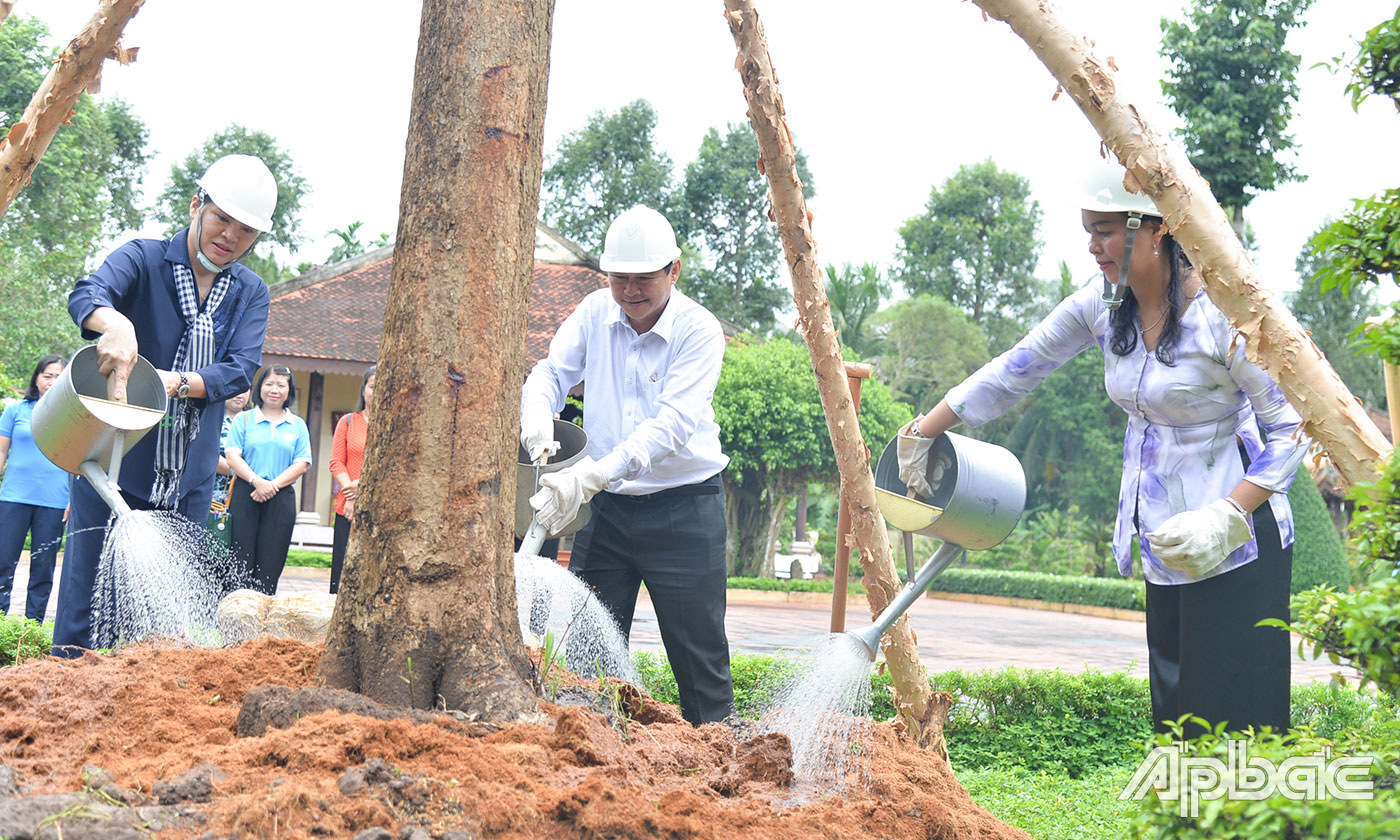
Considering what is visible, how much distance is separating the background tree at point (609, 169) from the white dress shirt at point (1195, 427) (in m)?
26.6

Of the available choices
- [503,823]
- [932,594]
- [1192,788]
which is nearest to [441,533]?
[503,823]

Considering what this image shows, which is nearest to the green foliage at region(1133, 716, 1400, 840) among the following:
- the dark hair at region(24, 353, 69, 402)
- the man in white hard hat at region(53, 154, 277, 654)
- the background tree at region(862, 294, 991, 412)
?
the man in white hard hat at region(53, 154, 277, 654)

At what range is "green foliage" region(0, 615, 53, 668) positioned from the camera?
4.11 metres

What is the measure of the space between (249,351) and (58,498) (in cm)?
382

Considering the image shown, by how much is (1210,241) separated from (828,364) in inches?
62.9

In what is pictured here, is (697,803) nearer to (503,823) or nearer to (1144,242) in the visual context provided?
(503,823)

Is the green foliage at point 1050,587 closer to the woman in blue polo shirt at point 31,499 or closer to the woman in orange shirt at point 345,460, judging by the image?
the woman in orange shirt at point 345,460

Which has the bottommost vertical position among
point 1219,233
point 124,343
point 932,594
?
point 932,594

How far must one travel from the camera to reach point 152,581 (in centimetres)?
342

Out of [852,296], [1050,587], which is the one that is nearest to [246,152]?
[852,296]

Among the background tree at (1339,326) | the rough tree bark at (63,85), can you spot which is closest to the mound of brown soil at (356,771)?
the rough tree bark at (63,85)

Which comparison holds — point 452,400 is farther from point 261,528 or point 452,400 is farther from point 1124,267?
point 261,528

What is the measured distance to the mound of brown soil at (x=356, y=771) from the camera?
1.76m

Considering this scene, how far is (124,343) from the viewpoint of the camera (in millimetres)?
3072
